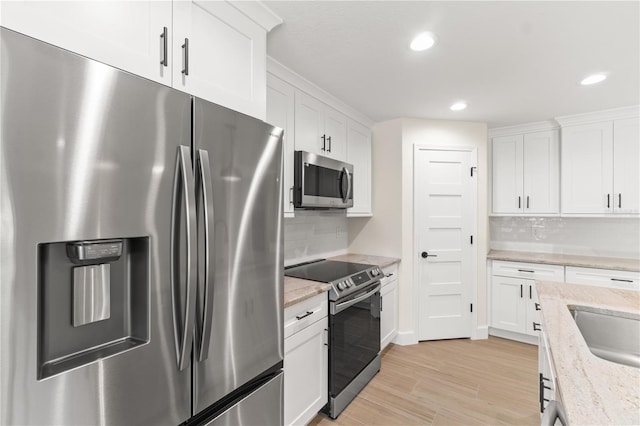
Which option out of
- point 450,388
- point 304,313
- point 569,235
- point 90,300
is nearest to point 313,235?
point 304,313

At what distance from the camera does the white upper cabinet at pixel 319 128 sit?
2.39 meters

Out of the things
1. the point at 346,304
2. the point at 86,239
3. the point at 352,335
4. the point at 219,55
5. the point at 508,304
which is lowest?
the point at 508,304

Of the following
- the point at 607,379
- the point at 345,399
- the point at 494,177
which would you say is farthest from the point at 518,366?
the point at 607,379

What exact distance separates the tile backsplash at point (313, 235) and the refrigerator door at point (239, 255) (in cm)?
112

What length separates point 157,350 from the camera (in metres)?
0.95

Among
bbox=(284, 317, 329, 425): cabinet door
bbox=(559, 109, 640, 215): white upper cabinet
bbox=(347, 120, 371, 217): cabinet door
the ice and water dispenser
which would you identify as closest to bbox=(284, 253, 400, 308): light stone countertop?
bbox=(284, 317, 329, 425): cabinet door

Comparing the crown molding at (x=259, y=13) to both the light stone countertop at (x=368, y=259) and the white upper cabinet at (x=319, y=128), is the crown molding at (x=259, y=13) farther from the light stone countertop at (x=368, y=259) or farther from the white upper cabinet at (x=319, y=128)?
the light stone countertop at (x=368, y=259)

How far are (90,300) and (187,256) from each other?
0.91 ft

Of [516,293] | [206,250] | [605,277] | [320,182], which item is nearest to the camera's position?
[206,250]

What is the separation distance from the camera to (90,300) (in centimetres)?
83

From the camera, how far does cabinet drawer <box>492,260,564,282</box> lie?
127 inches

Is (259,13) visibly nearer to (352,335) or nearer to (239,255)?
(239,255)

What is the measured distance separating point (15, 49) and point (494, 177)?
4356mm

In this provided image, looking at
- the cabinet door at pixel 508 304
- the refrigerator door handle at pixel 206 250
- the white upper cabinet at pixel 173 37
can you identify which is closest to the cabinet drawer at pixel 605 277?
the cabinet door at pixel 508 304
